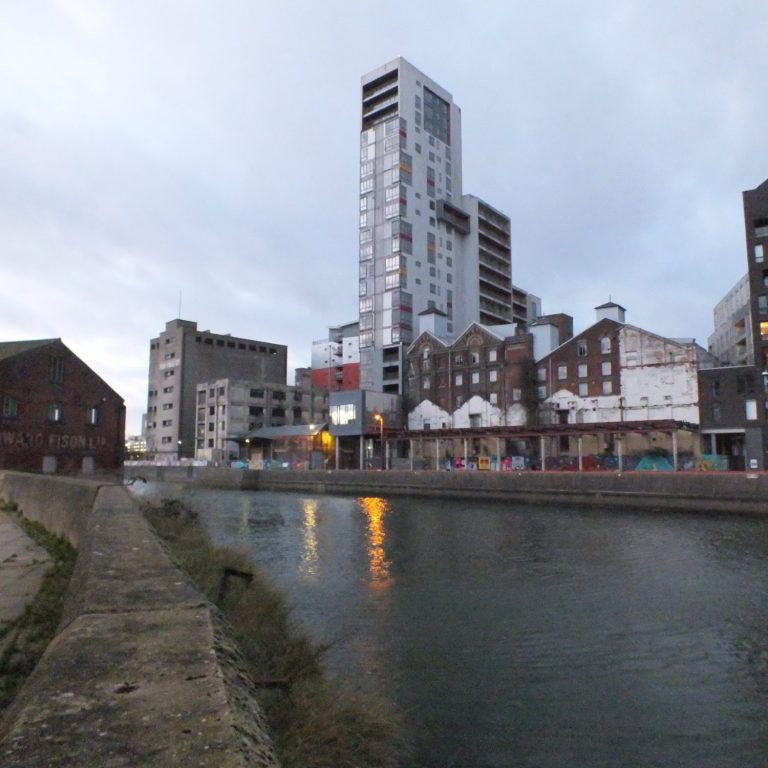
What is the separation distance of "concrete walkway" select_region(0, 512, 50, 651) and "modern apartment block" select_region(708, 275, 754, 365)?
76.8m

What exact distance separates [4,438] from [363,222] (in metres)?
78.2

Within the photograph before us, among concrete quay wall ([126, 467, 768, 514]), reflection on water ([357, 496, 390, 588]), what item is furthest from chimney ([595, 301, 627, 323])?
reflection on water ([357, 496, 390, 588])

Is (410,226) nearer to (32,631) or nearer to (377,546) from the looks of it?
(377,546)

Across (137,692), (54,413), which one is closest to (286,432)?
(54,413)

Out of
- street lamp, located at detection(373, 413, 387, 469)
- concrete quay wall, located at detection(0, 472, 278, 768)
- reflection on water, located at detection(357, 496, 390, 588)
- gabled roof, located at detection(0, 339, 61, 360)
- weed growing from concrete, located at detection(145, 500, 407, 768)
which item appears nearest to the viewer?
concrete quay wall, located at detection(0, 472, 278, 768)

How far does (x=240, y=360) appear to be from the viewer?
138m

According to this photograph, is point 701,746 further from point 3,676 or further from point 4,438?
point 4,438

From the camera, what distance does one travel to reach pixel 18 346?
170 feet

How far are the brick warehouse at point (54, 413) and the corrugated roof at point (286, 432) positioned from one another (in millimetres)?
44427

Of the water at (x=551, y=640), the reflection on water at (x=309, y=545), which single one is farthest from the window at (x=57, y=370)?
the water at (x=551, y=640)

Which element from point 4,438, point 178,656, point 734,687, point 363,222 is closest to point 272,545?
point 734,687

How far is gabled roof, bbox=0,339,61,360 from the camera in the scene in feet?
164

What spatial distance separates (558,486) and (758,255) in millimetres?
33754

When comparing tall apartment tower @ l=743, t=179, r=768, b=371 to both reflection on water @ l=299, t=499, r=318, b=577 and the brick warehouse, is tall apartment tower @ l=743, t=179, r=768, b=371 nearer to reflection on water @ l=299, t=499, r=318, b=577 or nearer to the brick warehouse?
reflection on water @ l=299, t=499, r=318, b=577
